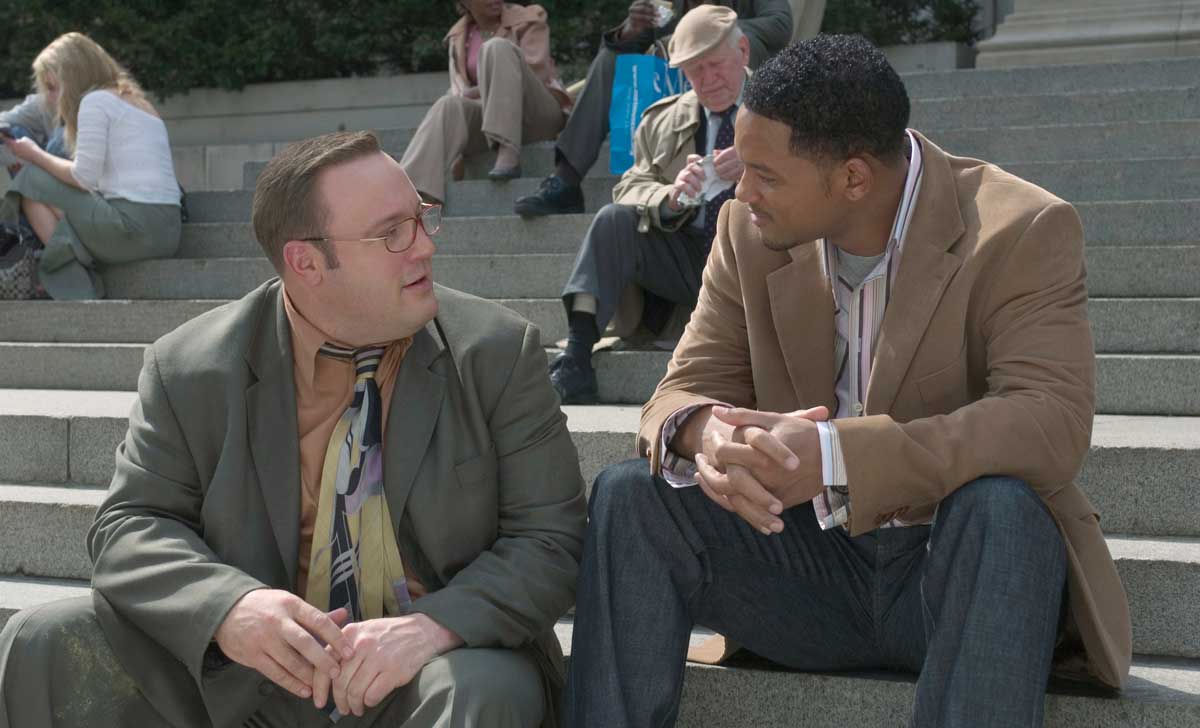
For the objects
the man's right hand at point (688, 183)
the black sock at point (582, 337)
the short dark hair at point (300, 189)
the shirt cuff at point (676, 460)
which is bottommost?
the black sock at point (582, 337)

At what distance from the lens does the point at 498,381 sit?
2809mm

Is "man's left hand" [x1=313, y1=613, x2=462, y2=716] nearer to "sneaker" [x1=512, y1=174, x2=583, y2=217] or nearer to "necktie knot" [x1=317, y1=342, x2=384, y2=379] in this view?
"necktie knot" [x1=317, y1=342, x2=384, y2=379]

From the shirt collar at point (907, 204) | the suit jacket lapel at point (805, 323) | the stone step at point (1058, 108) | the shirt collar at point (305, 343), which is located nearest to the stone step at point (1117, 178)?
the stone step at point (1058, 108)

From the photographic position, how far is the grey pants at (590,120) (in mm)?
6301

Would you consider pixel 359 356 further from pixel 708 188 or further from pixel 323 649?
pixel 708 188

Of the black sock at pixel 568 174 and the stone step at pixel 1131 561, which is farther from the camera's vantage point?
the black sock at pixel 568 174

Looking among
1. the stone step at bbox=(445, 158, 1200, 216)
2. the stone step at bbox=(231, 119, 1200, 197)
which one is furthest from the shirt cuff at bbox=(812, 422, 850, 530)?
the stone step at bbox=(231, 119, 1200, 197)

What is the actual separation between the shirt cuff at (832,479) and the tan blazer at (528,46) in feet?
16.6

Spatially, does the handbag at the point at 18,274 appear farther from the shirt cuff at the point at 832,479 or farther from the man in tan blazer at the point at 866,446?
the shirt cuff at the point at 832,479

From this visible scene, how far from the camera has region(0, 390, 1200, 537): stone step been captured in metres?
3.42

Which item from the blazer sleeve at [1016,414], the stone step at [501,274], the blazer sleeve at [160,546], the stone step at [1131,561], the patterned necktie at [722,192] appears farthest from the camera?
the patterned necktie at [722,192]

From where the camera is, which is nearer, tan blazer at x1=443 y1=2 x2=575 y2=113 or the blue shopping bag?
the blue shopping bag

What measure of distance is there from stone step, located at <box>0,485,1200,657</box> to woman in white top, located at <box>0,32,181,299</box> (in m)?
2.44

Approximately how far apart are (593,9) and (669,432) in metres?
8.12
